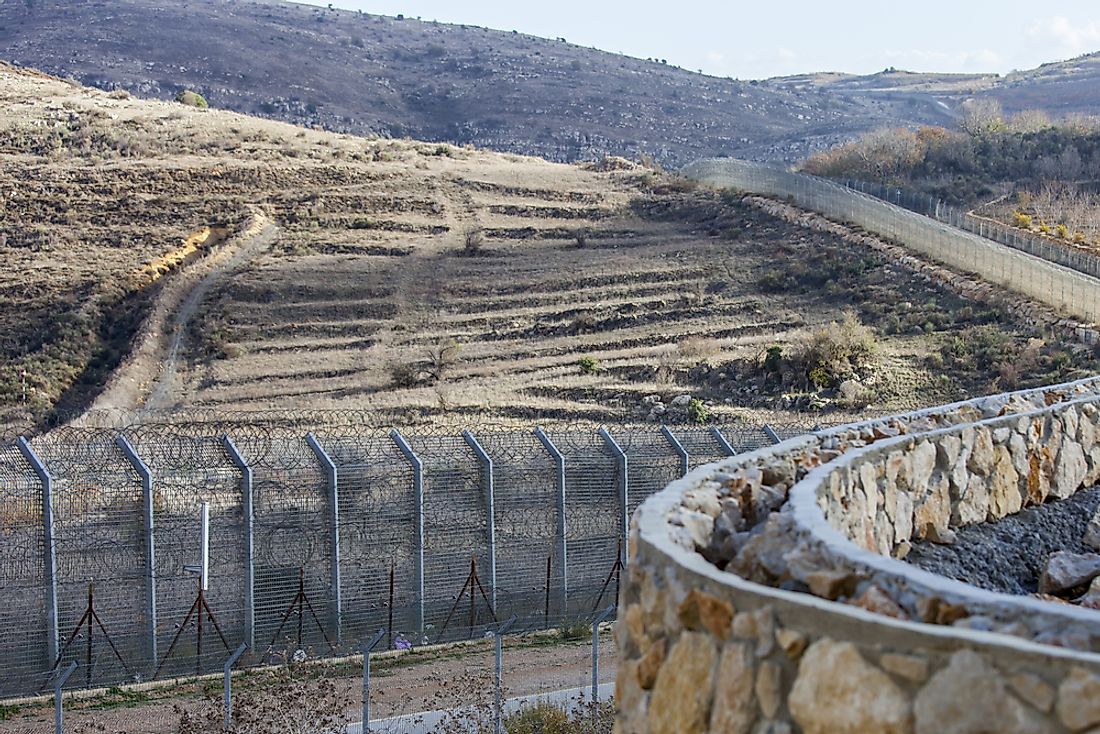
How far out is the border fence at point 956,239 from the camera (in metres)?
37.1

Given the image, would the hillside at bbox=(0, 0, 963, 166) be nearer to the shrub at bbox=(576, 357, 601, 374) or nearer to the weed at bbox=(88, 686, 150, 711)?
the shrub at bbox=(576, 357, 601, 374)

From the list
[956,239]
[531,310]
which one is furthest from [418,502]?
[956,239]

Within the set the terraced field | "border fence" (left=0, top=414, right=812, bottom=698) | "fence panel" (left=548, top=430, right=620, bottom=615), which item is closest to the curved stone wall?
"border fence" (left=0, top=414, right=812, bottom=698)

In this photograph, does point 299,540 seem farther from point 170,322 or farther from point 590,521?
point 170,322

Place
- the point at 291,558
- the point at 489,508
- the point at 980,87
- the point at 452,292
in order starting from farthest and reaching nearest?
the point at 980,87 < the point at 452,292 < the point at 489,508 < the point at 291,558

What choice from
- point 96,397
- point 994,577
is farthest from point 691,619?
point 96,397

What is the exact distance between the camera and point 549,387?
120 feet

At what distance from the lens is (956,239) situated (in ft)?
141

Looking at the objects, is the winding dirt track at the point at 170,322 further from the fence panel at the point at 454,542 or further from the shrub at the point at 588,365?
the fence panel at the point at 454,542

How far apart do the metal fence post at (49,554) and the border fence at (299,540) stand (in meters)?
0.02

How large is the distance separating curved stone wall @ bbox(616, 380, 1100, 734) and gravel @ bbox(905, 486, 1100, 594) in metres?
0.18

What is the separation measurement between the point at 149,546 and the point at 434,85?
380 ft

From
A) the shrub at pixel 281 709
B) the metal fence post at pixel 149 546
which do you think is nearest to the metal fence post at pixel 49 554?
the metal fence post at pixel 149 546

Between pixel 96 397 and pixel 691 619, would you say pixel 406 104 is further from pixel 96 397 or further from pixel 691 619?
pixel 691 619
